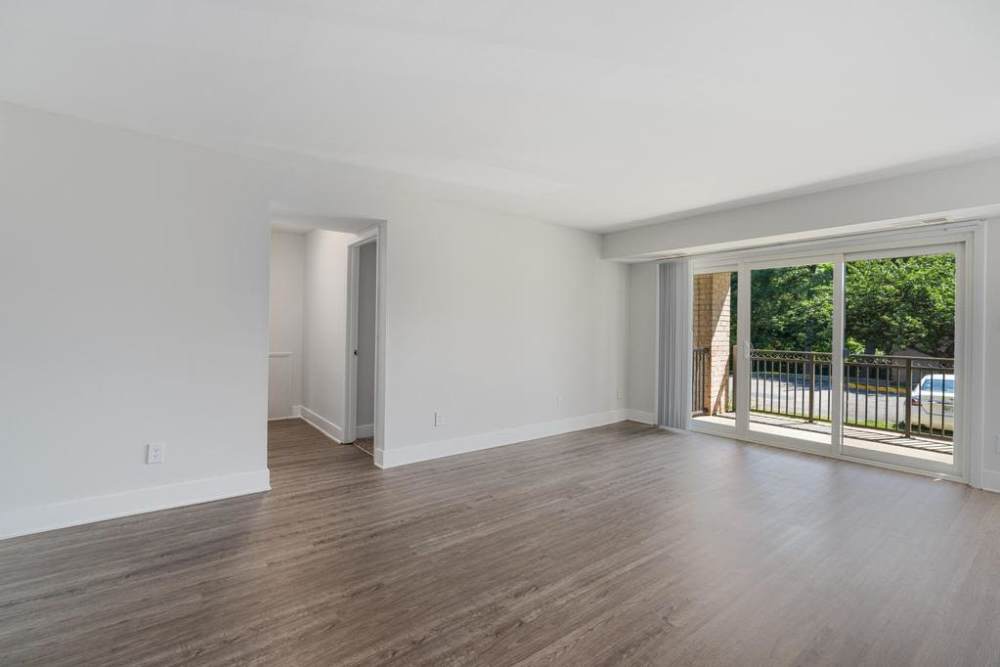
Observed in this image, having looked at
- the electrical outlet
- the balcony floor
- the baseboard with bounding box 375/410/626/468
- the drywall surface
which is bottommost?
the baseboard with bounding box 375/410/626/468

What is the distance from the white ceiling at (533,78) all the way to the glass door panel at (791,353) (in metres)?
1.70

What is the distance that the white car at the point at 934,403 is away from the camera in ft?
13.8

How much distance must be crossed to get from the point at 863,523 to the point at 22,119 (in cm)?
579

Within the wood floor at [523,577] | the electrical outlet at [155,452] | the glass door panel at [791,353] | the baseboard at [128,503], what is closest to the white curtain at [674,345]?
the glass door panel at [791,353]

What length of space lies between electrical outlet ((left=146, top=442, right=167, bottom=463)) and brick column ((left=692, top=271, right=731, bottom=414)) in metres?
5.55

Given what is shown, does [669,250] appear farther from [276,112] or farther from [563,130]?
[276,112]

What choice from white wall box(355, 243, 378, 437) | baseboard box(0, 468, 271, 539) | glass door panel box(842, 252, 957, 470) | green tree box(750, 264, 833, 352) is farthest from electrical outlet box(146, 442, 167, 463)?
glass door panel box(842, 252, 957, 470)

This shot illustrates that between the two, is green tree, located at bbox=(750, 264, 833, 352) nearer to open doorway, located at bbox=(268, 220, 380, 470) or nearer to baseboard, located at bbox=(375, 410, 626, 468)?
baseboard, located at bbox=(375, 410, 626, 468)

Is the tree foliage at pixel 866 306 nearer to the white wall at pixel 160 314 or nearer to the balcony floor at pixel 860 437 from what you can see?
the balcony floor at pixel 860 437

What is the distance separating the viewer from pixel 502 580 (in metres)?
2.42

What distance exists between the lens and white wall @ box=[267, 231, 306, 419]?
629cm

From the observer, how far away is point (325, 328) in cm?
582

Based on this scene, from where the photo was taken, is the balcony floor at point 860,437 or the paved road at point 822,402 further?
the paved road at point 822,402

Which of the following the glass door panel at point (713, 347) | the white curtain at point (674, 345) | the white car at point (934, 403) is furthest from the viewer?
the white curtain at point (674, 345)
